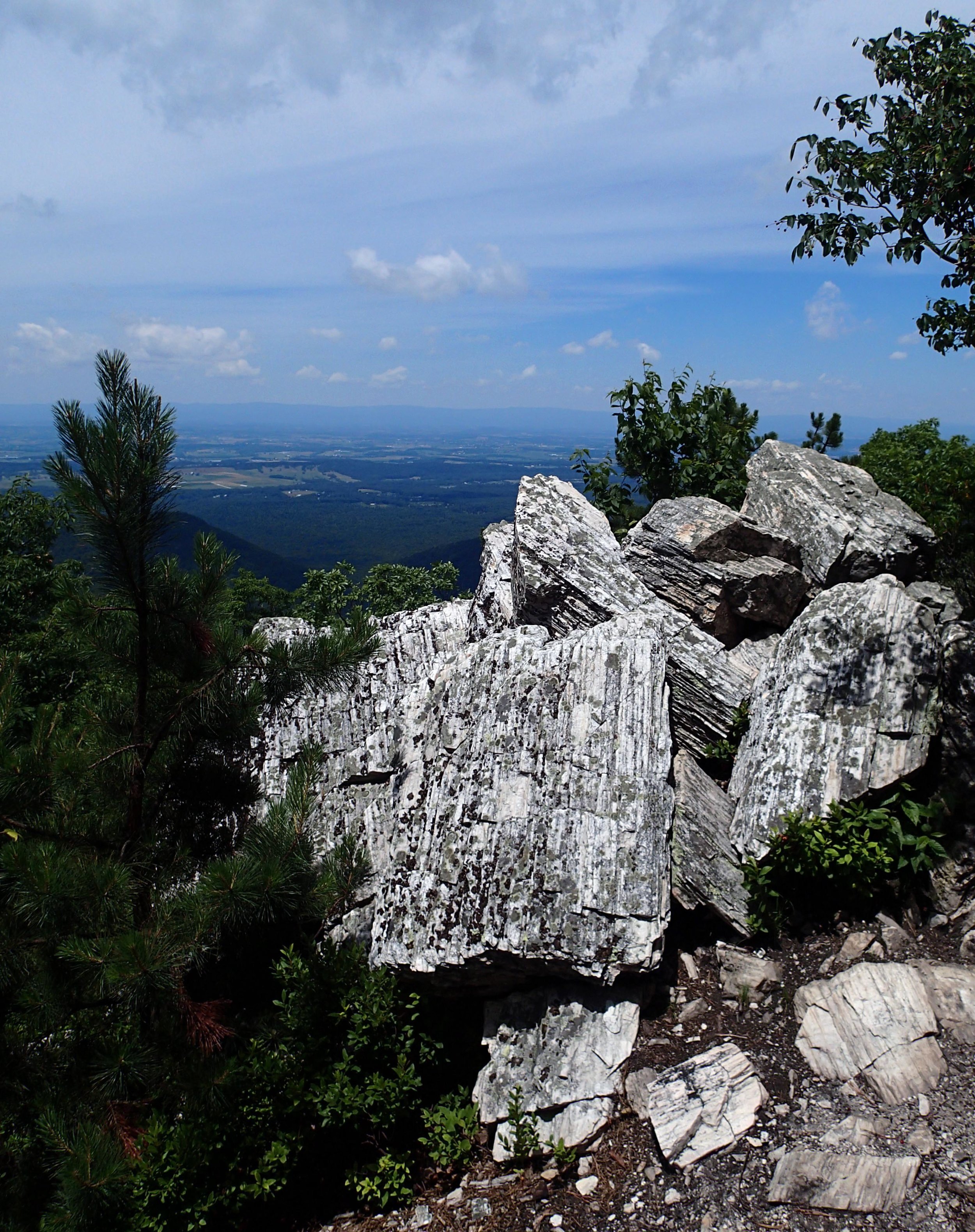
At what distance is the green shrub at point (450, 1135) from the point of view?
24.8 ft

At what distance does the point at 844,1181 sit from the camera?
5902 millimetres

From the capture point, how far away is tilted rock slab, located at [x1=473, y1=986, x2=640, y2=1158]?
727 cm

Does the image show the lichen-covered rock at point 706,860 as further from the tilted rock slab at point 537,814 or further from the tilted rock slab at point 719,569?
the tilted rock slab at point 719,569

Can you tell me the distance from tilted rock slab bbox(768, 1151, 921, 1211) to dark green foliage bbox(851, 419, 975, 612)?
856 centimetres

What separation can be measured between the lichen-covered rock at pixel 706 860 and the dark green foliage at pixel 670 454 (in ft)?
26.0

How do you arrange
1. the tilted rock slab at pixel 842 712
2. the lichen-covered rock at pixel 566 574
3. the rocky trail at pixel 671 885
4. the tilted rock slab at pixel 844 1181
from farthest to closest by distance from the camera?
the lichen-covered rock at pixel 566 574 < the tilted rock slab at pixel 842 712 < the rocky trail at pixel 671 885 < the tilted rock slab at pixel 844 1181

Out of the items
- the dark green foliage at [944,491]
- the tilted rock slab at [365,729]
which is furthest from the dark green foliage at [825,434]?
the tilted rock slab at [365,729]

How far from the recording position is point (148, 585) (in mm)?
7309

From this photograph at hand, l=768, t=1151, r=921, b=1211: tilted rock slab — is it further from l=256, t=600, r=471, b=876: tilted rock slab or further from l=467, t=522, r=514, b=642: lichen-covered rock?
l=467, t=522, r=514, b=642: lichen-covered rock

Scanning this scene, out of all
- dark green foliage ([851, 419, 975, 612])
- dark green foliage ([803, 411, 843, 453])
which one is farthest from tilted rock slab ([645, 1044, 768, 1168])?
dark green foliage ([803, 411, 843, 453])

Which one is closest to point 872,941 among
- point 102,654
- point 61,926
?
point 61,926

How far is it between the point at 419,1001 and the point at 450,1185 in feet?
5.54

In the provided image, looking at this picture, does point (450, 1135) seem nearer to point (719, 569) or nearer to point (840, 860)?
point (840, 860)

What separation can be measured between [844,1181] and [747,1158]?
2.48 ft
